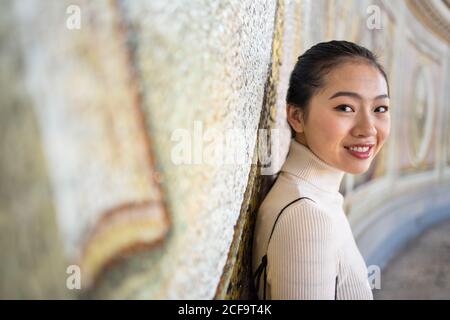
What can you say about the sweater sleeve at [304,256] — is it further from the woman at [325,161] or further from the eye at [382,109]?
the eye at [382,109]

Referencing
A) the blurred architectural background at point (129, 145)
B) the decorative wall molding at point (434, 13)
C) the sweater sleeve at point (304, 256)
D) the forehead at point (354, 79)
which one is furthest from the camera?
the decorative wall molding at point (434, 13)

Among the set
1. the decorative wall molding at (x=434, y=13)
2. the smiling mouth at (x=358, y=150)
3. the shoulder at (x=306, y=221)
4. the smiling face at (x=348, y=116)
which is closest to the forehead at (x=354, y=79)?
the smiling face at (x=348, y=116)

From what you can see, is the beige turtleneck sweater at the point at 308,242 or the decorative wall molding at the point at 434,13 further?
the decorative wall molding at the point at 434,13

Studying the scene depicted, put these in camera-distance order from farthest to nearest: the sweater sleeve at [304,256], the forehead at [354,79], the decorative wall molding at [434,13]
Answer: the decorative wall molding at [434,13]
the forehead at [354,79]
the sweater sleeve at [304,256]

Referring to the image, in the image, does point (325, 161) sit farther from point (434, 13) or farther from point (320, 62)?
point (434, 13)

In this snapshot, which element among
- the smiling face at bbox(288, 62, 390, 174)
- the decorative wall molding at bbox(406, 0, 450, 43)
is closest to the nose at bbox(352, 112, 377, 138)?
the smiling face at bbox(288, 62, 390, 174)

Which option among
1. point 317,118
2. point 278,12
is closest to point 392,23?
point 278,12

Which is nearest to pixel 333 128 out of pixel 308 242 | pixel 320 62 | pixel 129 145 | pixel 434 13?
pixel 320 62

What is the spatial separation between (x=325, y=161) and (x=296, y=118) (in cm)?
12

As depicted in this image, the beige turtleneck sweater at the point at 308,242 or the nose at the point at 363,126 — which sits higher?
the nose at the point at 363,126

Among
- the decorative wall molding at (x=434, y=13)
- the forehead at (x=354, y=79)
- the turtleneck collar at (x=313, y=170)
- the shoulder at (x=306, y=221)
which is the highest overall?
the decorative wall molding at (x=434, y=13)

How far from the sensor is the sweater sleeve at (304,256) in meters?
0.68

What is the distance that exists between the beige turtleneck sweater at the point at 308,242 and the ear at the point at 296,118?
62mm

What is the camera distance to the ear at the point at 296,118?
0.91 m
